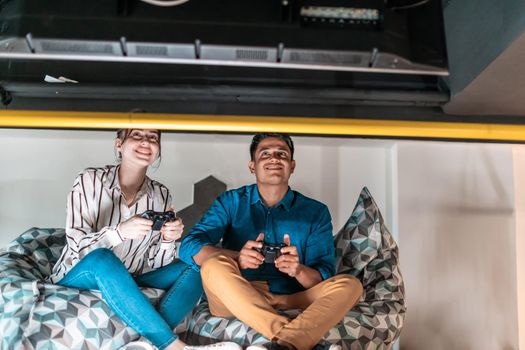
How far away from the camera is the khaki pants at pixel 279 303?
1.56 meters

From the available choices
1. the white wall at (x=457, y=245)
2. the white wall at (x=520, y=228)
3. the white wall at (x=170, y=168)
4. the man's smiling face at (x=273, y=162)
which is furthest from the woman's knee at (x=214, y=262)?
the white wall at (x=520, y=228)

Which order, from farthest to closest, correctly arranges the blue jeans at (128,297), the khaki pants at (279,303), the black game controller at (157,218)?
the black game controller at (157,218) < the blue jeans at (128,297) < the khaki pants at (279,303)

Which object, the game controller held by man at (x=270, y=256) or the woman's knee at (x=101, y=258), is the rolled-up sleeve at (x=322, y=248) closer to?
the game controller held by man at (x=270, y=256)

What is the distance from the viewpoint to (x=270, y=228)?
2.02 metres

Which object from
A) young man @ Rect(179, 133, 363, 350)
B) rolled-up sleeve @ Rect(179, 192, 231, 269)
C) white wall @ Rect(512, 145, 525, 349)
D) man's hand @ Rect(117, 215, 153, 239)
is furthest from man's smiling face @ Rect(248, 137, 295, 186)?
white wall @ Rect(512, 145, 525, 349)

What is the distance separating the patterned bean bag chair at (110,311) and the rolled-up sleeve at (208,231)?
144mm

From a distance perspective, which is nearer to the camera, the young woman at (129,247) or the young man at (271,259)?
the young man at (271,259)

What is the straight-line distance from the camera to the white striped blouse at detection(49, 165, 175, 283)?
1.86 meters

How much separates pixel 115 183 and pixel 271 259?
1.97 ft

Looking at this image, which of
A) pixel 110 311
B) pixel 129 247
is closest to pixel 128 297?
pixel 110 311

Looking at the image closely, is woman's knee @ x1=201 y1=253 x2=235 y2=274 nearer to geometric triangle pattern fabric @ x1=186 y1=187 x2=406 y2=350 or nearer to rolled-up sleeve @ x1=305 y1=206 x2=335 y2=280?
geometric triangle pattern fabric @ x1=186 y1=187 x2=406 y2=350

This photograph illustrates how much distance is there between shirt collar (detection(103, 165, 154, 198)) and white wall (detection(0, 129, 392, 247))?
11.2 inches

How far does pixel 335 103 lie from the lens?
228 centimetres

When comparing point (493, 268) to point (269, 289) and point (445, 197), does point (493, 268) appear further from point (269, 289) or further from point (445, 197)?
point (269, 289)
